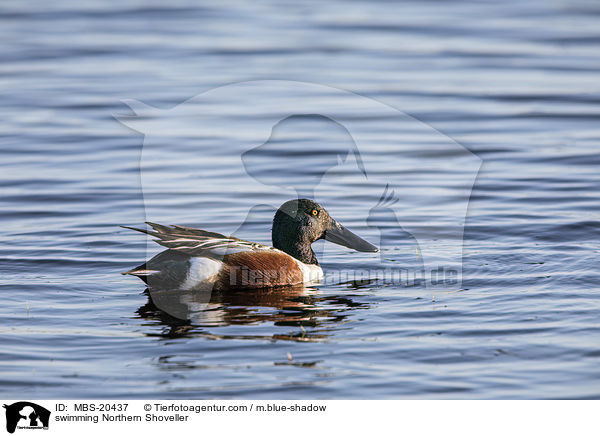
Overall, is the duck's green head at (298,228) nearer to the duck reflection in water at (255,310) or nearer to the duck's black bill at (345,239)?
the duck's black bill at (345,239)

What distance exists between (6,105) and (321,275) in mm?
9432

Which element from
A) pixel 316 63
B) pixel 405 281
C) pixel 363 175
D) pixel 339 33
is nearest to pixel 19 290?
pixel 405 281

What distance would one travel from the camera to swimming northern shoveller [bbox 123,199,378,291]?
797 cm

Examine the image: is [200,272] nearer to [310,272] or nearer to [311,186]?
[310,272]

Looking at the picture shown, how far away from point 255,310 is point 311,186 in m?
4.92

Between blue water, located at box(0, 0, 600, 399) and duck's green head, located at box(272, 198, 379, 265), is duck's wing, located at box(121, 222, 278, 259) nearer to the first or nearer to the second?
blue water, located at box(0, 0, 600, 399)

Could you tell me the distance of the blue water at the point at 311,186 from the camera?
6.27m

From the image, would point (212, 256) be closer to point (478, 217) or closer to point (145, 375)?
point (145, 375)

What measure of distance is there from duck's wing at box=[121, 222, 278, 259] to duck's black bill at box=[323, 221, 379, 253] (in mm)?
1162

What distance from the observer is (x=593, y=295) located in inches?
303

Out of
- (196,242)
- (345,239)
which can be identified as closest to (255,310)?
(196,242)
